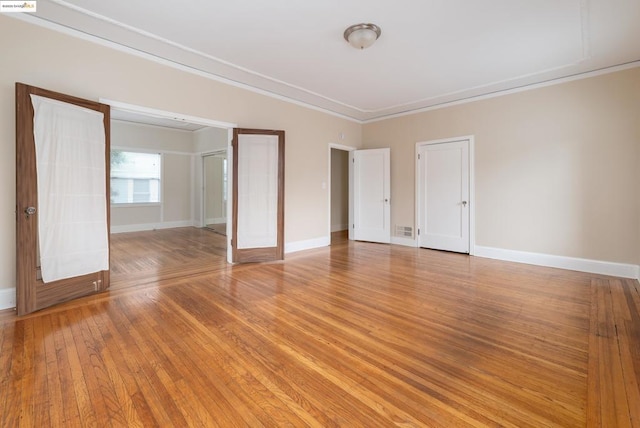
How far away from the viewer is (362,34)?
3109 mm

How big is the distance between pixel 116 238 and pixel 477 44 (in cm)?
792

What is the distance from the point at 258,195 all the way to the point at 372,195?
287 centimetres

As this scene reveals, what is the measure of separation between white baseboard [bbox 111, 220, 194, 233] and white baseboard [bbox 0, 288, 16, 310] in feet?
17.7

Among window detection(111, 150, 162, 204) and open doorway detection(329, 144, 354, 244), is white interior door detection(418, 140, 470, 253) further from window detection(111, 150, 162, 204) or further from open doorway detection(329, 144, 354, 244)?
window detection(111, 150, 162, 204)

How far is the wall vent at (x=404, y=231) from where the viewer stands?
6.21m

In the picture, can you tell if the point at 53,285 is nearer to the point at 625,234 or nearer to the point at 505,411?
the point at 505,411

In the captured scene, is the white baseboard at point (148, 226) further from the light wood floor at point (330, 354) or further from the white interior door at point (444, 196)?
A: the white interior door at point (444, 196)

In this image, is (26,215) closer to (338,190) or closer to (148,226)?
(148,226)

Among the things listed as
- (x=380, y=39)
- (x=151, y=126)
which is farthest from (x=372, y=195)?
(x=151, y=126)

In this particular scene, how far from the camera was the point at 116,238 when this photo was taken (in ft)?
22.7

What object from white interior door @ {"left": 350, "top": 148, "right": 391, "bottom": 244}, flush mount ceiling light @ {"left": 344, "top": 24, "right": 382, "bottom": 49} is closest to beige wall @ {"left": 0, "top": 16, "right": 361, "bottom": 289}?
white interior door @ {"left": 350, "top": 148, "right": 391, "bottom": 244}

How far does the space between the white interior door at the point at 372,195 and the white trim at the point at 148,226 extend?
214 inches

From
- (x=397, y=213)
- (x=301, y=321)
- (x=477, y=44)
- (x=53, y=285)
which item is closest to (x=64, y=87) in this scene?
(x=53, y=285)

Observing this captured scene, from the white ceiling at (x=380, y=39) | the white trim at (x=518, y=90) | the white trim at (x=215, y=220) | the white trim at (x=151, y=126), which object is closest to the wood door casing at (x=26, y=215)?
the white ceiling at (x=380, y=39)
